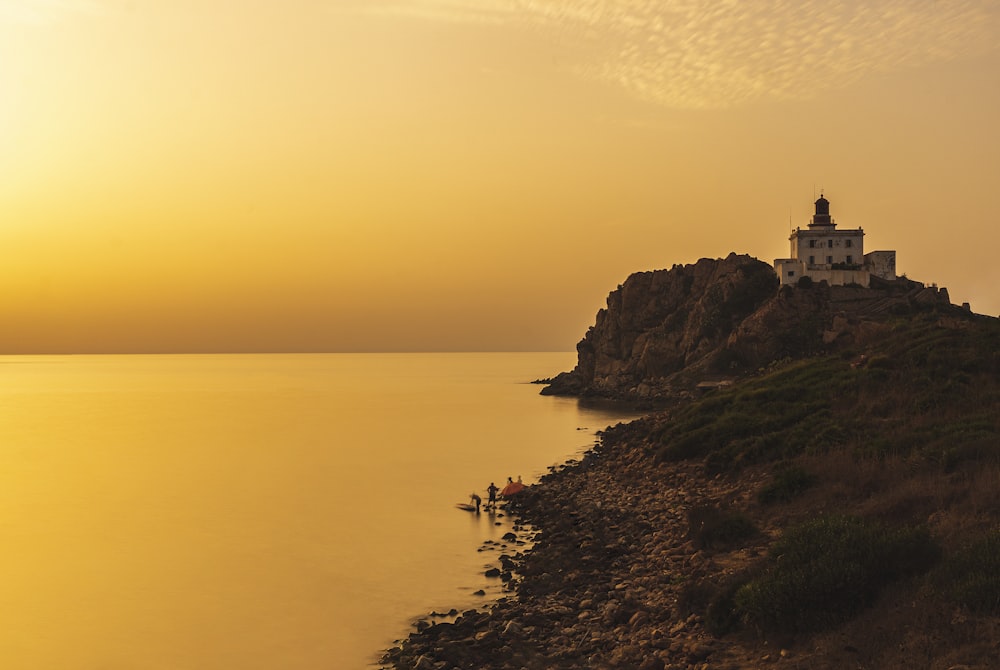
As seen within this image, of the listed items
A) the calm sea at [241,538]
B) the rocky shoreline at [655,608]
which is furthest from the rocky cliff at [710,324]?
the rocky shoreline at [655,608]

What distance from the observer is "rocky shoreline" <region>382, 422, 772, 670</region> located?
1441 centimetres

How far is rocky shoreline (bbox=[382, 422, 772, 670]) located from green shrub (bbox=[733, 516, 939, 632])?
2.68ft

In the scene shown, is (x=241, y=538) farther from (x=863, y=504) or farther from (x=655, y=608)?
(x=863, y=504)

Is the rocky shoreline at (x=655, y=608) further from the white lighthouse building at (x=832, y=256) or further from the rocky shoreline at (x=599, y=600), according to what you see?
the white lighthouse building at (x=832, y=256)

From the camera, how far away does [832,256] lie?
8994 cm

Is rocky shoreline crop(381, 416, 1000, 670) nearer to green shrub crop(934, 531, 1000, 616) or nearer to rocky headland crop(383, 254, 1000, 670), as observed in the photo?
rocky headland crop(383, 254, 1000, 670)

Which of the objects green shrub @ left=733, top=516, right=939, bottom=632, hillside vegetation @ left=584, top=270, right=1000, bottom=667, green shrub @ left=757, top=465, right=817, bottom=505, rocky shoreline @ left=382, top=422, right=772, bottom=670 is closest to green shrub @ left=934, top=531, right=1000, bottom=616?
hillside vegetation @ left=584, top=270, right=1000, bottom=667

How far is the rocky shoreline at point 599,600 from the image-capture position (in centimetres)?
1441

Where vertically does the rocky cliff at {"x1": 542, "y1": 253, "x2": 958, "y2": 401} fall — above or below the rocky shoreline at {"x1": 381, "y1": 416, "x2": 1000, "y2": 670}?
above

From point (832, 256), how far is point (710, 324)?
2225cm

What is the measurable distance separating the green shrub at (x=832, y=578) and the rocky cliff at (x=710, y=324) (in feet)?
165

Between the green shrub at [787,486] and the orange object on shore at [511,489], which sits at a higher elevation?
the green shrub at [787,486]

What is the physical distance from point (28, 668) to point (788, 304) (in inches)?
3340

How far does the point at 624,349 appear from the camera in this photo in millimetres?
135250
